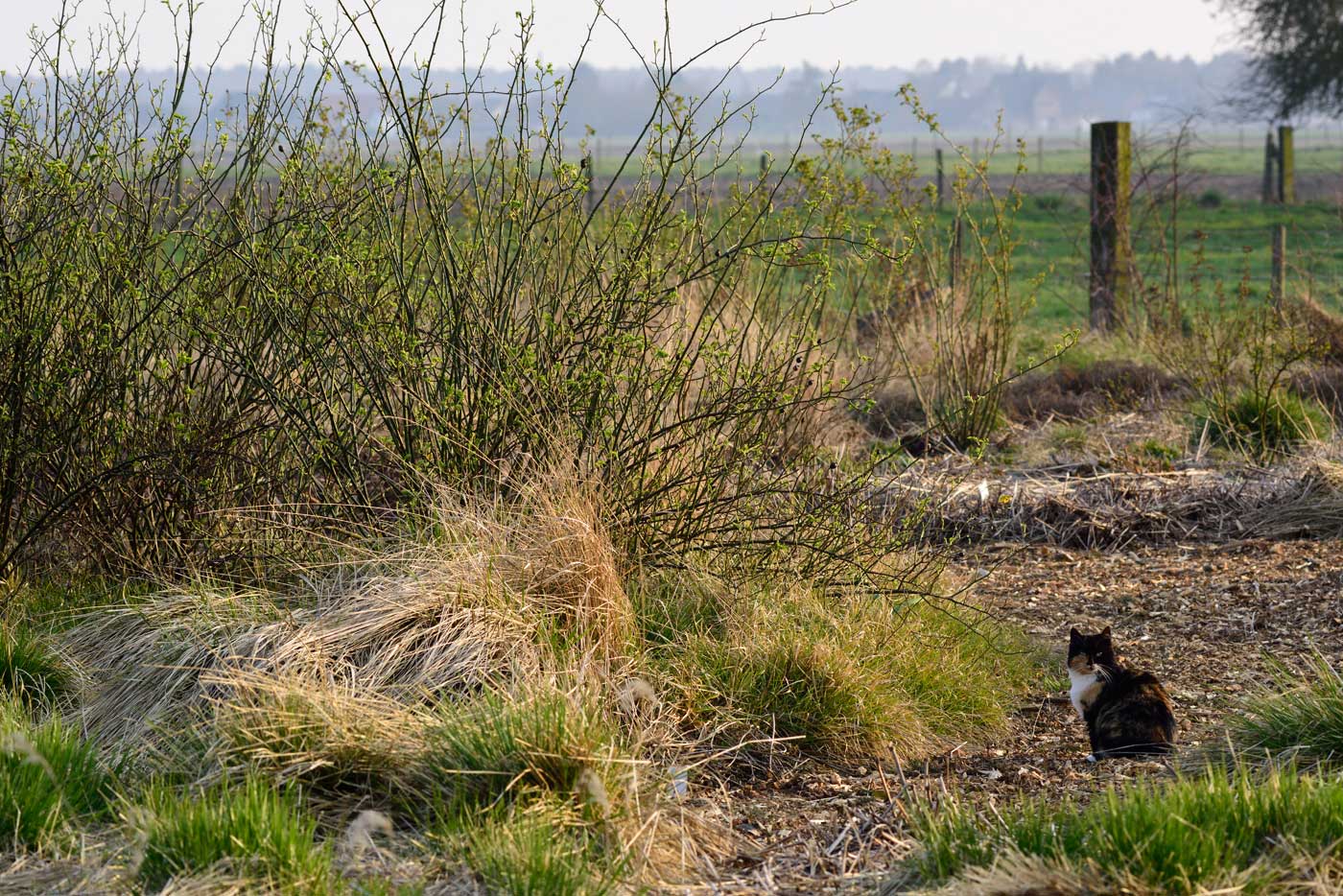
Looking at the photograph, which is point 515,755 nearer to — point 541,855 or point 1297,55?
point 541,855

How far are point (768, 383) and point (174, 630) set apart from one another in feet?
7.11

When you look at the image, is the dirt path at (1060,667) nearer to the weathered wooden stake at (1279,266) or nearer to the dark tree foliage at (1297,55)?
the weathered wooden stake at (1279,266)

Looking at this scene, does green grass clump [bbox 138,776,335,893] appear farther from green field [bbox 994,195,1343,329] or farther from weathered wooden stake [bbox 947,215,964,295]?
green field [bbox 994,195,1343,329]

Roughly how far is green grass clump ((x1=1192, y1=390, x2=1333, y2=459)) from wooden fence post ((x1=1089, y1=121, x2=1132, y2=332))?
250 cm

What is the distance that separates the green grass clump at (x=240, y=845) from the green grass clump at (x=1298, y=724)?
248 centimetres

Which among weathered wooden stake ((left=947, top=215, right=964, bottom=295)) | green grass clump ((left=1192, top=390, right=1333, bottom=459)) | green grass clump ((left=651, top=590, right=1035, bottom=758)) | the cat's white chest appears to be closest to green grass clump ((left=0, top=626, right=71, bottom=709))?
green grass clump ((left=651, top=590, right=1035, bottom=758))

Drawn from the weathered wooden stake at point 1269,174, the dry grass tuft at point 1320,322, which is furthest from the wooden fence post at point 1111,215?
the weathered wooden stake at point 1269,174

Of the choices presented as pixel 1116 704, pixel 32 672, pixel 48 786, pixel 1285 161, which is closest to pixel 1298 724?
pixel 1116 704

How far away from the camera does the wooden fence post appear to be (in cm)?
1001

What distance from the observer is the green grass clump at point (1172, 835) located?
274 cm

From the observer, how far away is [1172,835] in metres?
2.78

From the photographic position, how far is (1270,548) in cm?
633

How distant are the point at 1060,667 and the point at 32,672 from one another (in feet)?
11.6

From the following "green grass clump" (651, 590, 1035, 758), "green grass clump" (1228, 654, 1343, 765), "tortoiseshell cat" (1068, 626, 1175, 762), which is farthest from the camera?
"green grass clump" (651, 590, 1035, 758)
